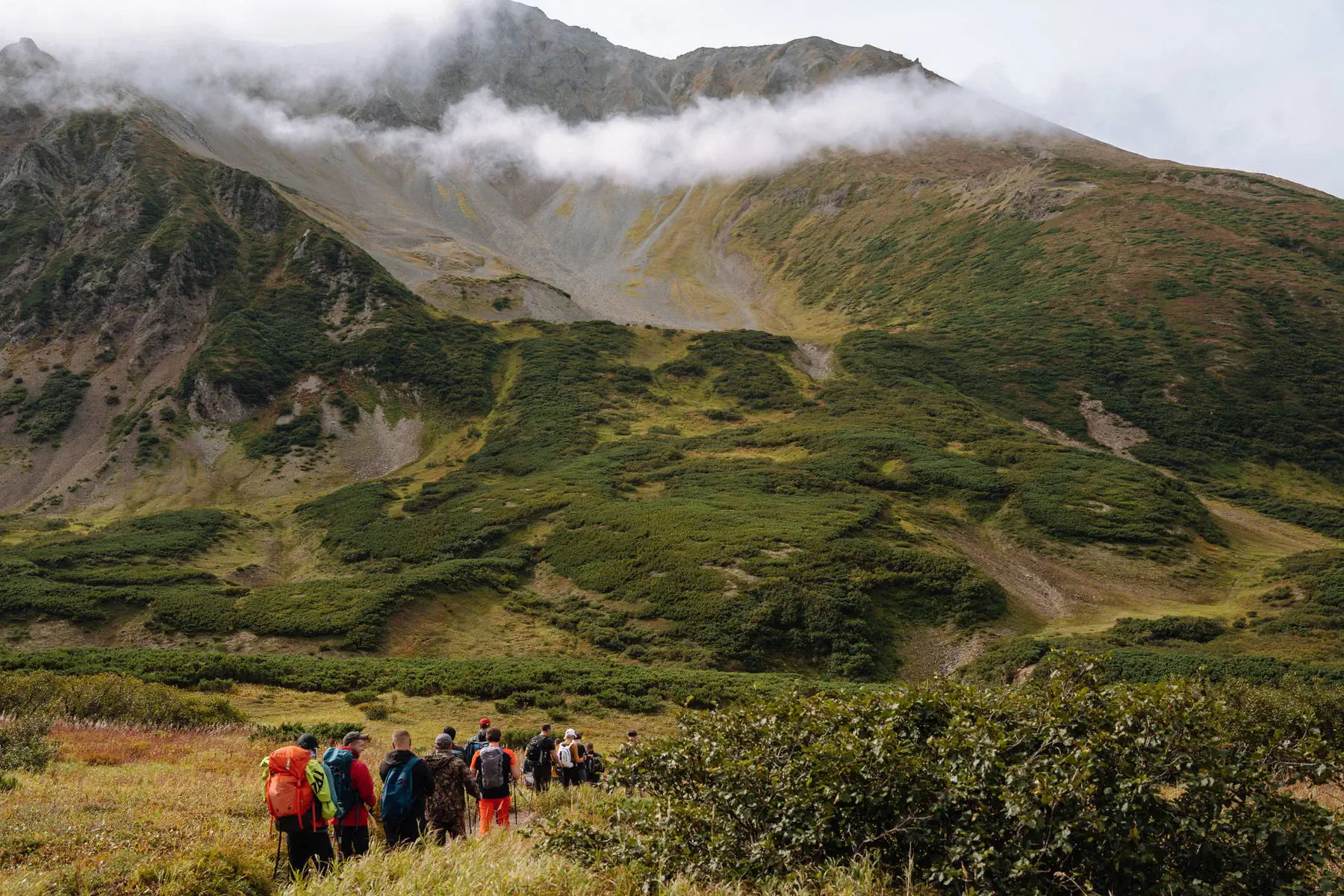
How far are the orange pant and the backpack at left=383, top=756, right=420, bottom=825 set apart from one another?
7.26 ft

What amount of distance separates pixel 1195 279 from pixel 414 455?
377 feet

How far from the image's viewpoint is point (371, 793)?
970 cm

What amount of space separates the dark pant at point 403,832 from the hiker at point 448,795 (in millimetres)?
867

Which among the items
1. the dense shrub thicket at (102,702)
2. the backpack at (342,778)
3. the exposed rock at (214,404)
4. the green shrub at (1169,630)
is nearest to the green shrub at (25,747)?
the dense shrub thicket at (102,702)

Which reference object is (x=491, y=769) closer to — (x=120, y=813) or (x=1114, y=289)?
(x=120, y=813)

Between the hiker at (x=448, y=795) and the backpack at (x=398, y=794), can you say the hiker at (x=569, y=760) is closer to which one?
the hiker at (x=448, y=795)

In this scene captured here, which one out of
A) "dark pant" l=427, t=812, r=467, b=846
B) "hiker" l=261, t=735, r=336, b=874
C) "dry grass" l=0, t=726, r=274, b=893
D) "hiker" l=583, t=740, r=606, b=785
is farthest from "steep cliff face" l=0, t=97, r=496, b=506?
"hiker" l=261, t=735, r=336, b=874

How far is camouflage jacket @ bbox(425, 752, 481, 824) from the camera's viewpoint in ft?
37.2

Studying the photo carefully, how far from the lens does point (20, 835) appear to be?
28.6ft

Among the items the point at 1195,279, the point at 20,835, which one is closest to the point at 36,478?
the point at 20,835

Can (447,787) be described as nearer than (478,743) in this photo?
Yes

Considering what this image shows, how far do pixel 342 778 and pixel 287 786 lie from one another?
2.88 feet

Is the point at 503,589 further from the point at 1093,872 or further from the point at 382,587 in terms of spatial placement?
the point at 1093,872

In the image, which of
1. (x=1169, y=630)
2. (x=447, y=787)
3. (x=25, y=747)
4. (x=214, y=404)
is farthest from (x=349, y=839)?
(x=214, y=404)
